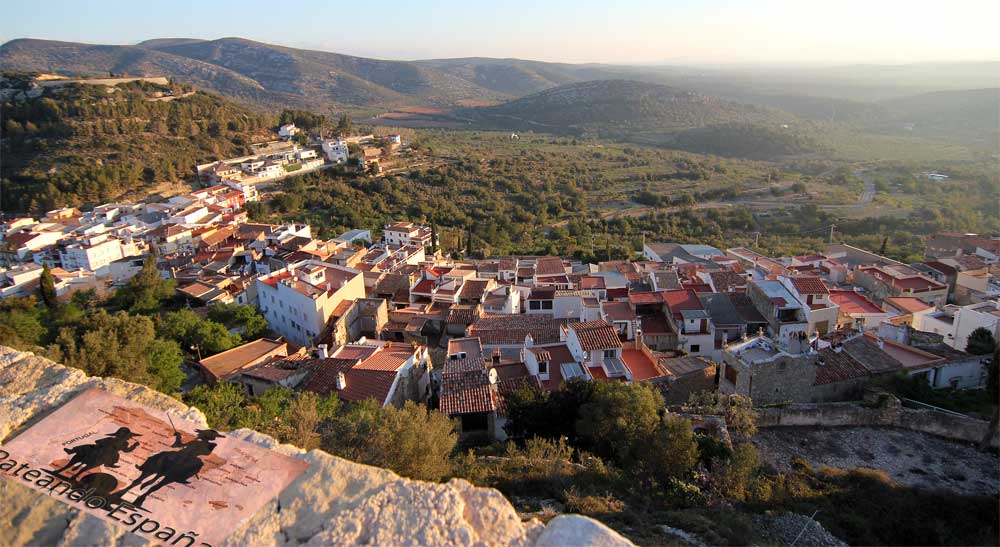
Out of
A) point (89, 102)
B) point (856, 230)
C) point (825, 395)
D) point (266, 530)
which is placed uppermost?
point (89, 102)

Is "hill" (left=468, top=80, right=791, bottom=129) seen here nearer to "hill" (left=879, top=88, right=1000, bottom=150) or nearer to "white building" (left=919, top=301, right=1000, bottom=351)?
"hill" (left=879, top=88, right=1000, bottom=150)

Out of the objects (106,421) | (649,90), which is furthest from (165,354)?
(649,90)

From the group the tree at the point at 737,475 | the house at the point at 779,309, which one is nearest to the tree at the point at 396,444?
the tree at the point at 737,475

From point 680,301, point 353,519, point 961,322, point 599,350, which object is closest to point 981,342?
point 961,322

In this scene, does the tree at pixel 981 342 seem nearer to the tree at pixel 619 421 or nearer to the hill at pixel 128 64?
the tree at pixel 619 421

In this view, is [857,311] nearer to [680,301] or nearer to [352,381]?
[680,301]

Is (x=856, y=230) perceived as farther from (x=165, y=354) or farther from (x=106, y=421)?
(x=106, y=421)
